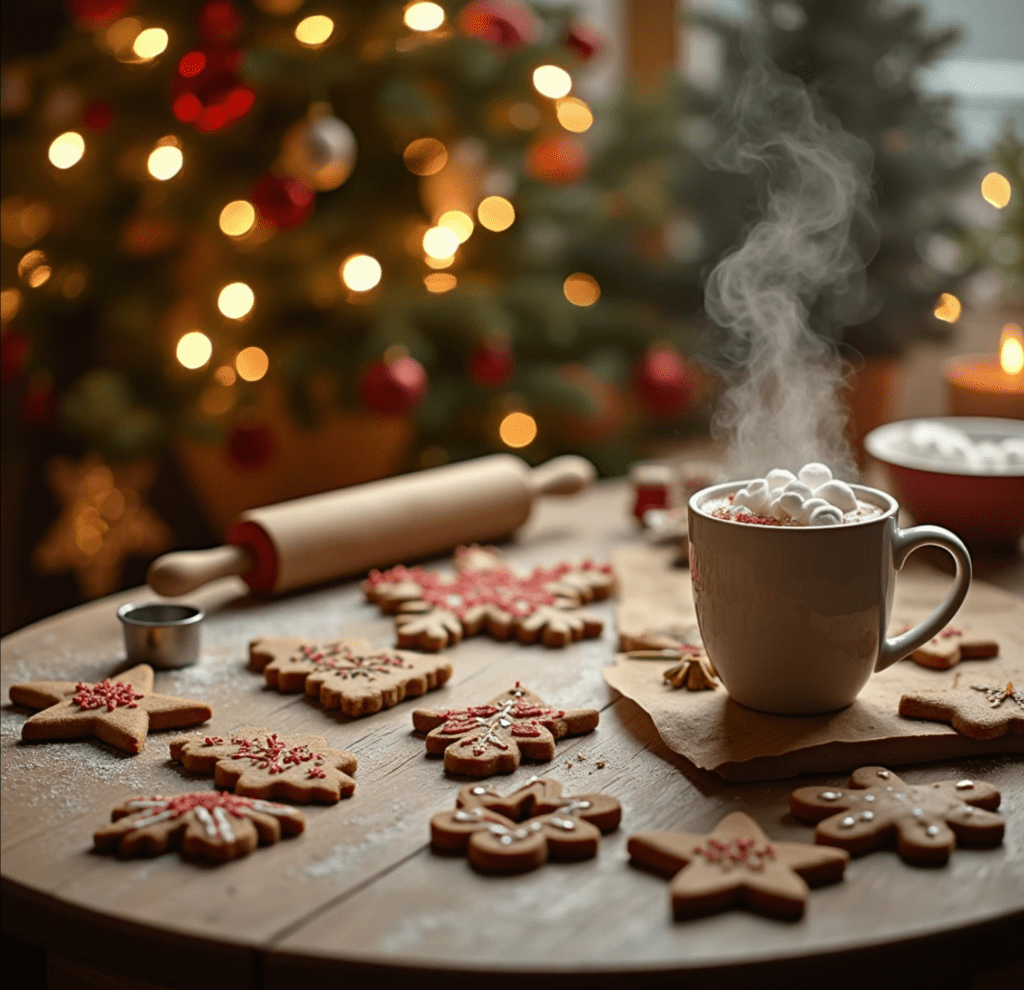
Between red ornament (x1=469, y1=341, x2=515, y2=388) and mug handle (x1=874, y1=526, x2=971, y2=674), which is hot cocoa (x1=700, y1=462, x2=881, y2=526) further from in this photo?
red ornament (x1=469, y1=341, x2=515, y2=388)

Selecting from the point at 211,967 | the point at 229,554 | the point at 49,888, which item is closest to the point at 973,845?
the point at 211,967

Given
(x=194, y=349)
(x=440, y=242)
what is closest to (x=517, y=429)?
(x=440, y=242)

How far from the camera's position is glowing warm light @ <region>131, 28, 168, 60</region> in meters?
2.02

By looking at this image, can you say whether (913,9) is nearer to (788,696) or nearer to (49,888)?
(788,696)

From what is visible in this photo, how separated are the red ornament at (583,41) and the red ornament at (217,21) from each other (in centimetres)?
64

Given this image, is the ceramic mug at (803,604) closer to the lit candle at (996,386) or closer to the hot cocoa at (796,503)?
the hot cocoa at (796,503)

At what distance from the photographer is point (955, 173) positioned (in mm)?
2422

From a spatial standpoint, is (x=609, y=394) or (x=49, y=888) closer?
(x=49, y=888)

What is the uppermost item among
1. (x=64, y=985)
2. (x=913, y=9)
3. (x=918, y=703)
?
(x=913, y=9)

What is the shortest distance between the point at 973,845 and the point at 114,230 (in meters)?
1.88


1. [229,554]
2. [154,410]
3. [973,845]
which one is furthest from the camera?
[154,410]

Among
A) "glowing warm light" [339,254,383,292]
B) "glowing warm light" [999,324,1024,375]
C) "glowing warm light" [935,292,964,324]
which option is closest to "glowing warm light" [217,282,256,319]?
"glowing warm light" [339,254,383,292]

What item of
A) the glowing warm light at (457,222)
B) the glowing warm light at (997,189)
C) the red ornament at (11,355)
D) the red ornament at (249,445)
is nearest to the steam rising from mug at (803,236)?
the glowing warm light at (997,189)

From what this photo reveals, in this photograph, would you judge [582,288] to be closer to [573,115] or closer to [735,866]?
[573,115]
